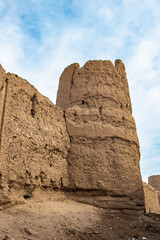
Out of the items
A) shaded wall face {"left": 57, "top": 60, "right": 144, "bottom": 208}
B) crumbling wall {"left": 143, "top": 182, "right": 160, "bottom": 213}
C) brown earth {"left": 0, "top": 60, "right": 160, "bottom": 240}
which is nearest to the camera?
brown earth {"left": 0, "top": 60, "right": 160, "bottom": 240}

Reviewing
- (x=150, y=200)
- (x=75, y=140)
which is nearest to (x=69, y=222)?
(x=75, y=140)

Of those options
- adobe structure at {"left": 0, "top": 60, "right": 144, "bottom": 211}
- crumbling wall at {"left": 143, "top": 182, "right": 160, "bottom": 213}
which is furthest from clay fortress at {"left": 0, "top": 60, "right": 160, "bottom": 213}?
crumbling wall at {"left": 143, "top": 182, "right": 160, "bottom": 213}

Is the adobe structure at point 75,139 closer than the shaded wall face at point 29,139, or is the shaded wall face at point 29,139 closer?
the shaded wall face at point 29,139

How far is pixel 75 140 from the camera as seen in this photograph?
278 inches

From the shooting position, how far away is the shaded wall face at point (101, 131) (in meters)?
6.70

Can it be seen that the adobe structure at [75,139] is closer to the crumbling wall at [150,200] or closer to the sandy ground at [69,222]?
the sandy ground at [69,222]

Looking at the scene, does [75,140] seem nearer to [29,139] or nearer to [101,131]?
[101,131]

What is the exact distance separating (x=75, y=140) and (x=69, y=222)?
240 centimetres

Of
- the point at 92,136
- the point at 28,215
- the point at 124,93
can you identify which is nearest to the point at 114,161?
the point at 92,136

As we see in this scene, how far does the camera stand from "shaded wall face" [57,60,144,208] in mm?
6699

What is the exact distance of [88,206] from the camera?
6.27 m

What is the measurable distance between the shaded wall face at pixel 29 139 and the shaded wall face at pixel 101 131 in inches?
14.4

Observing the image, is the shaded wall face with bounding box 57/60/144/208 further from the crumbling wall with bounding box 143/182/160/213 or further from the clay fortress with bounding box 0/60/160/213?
the crumbling wall with bounding box 143/182/160/213

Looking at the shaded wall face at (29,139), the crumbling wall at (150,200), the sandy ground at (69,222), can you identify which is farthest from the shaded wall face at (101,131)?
the crumbling wall at (150,200)
